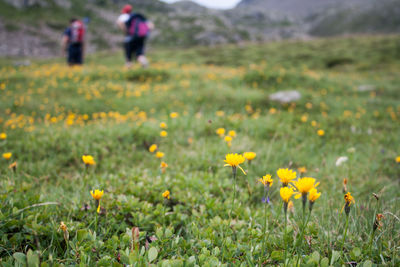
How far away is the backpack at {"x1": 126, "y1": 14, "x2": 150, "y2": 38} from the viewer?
1138cm

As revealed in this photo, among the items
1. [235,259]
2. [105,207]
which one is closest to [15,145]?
[105,207]

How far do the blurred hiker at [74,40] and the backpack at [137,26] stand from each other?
3.90 metres

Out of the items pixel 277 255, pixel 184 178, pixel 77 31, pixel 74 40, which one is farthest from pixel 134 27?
pixel 277 255

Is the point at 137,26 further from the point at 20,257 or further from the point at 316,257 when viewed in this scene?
the point at 316,257

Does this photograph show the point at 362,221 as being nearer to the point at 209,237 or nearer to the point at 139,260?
the point at 209,237

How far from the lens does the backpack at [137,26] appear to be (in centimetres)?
1138

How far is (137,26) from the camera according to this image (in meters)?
11.4

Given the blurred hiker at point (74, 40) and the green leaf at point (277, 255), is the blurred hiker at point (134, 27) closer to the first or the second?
the blurred hiker at point (74, 40)

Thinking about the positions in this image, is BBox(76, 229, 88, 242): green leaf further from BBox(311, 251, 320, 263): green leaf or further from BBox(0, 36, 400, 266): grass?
BBox(311, 251, 320, 263): green leaf

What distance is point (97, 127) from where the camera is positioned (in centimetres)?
449

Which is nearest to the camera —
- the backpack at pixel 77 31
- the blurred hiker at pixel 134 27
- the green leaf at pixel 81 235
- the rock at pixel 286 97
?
the green leaf at pixel 81 235

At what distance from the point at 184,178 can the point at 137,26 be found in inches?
428

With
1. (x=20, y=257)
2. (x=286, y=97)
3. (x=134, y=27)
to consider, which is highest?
(x=134, y=27)

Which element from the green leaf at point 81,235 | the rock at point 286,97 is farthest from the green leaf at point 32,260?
the rock at point 286,97
